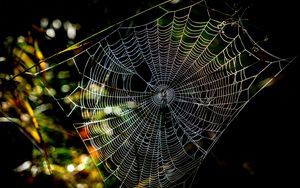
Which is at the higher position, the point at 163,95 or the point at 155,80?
the point at 155,80

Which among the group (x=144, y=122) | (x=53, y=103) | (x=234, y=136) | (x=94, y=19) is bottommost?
(x=234, y=136)

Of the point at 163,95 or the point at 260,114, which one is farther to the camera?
the point at 163,95

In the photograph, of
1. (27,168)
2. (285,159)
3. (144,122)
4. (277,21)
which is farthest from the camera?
(144,122)

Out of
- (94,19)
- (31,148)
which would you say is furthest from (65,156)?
(94,19)

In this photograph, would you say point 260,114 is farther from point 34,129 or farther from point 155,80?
point 34,129

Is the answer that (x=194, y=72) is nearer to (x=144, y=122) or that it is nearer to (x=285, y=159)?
(x=144, y=122)

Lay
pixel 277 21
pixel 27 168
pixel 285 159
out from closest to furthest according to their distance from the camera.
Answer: pixel 27 168 → pixel 277 21 → pixel 285 159


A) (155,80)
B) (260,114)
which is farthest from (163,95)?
(260,114)
